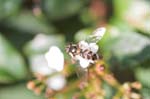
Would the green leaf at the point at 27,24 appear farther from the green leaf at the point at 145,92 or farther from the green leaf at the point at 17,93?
the green leaf at the point at 145,92

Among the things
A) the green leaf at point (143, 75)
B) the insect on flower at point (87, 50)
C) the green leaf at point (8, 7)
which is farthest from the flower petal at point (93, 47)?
the green leaf at point (8, 7)

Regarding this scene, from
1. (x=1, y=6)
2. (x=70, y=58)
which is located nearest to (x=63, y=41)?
(x=70, y=58)

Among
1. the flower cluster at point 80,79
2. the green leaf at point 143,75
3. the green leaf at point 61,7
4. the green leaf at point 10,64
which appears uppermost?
the green leaf at point 61,7

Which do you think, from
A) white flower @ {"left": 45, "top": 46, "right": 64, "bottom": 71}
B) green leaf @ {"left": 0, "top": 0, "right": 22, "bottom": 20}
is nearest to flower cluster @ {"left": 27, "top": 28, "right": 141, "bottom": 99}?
white flower @ {"left": 45, "top": 46, "right": 64, "bottom": 71}

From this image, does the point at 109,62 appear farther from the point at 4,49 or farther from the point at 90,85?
the point at 4,49

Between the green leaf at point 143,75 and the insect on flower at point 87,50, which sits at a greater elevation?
the insect on flower at point 87,50

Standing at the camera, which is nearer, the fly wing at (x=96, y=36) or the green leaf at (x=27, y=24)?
the fly wing at (x=96, y=36)

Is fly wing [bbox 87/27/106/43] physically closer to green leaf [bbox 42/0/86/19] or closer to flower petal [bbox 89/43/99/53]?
flower petal [bbox 89/43/99/53]
